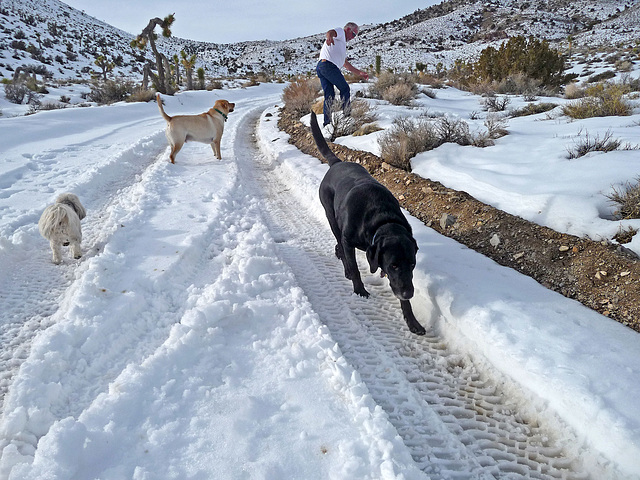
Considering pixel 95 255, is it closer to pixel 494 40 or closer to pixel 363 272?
pixel 363 272

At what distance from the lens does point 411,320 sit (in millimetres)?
2861

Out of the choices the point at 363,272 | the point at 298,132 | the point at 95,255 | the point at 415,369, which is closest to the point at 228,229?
the point at 95,255

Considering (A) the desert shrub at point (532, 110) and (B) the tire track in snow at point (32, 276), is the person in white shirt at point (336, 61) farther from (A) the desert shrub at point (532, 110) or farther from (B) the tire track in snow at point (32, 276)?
(B) the tire track in snow at point (32, 276)

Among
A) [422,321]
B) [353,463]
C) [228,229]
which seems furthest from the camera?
[228,229]

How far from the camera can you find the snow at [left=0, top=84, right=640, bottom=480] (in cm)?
173

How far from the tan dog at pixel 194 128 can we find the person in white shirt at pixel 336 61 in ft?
7.81

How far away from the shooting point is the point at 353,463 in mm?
1679

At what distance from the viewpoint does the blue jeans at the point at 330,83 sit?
8156 mm

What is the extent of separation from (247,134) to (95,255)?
25.8ft

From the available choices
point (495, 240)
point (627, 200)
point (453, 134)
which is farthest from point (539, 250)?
point (453, 134)

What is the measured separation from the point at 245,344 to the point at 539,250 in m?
2.68

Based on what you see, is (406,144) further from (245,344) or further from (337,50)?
(245,344)

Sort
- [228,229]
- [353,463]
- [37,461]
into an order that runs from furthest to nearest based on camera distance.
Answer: [228,229], [353,463], [37,461]

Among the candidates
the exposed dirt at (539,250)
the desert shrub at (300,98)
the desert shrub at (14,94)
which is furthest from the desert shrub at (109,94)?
the exposed dirt at (539,250)
